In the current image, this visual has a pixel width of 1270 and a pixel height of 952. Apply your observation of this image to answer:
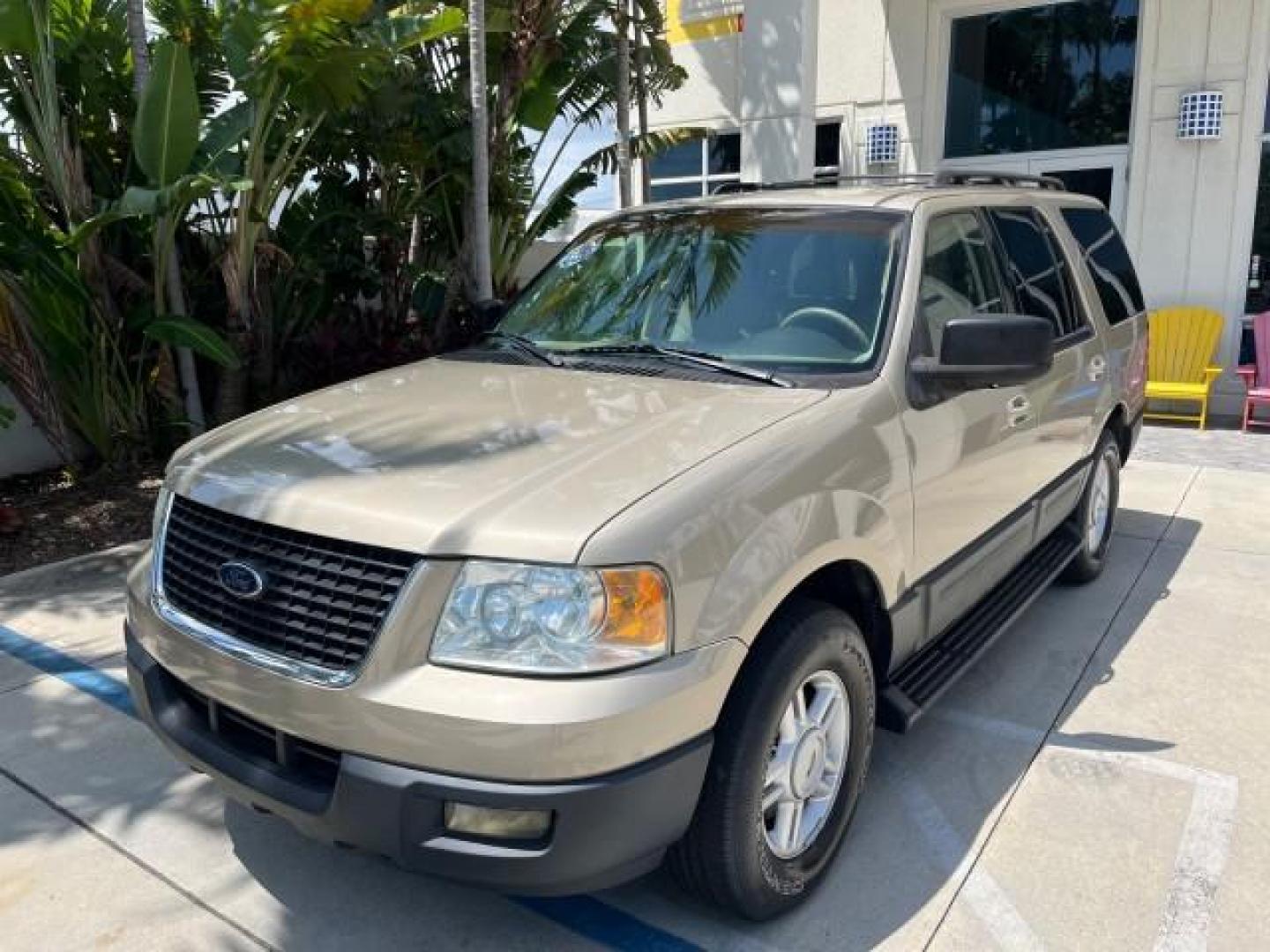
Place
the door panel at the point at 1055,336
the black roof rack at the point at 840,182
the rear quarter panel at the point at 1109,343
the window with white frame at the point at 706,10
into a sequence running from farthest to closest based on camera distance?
the window with white frame at the point at 706,10, the rear quarter panel at the point at 1109,343, the black roof rack at the point at 840,182, the door panel at the point at 1055,336

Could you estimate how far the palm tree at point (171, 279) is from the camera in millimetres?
6426

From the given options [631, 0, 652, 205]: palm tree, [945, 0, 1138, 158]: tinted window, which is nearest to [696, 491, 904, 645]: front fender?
[631, 0, 652, 205]: palm tree

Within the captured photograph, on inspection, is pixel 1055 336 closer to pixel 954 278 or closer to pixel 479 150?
pixel 954 278

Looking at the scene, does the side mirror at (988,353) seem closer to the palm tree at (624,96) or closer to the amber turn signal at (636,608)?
the amber turn signal at (636,608)

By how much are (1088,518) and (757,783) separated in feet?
11.2

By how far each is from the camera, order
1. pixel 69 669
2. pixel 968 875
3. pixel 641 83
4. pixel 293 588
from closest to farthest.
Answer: pixel 293 588 < pixel 968 875 < pixel 69 669 < pixel 641 83

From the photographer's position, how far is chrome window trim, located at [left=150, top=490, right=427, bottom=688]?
88.2 inches

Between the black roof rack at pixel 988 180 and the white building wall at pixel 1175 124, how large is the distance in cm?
480

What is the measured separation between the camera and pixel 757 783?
2473 mm

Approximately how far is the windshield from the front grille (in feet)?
4.77

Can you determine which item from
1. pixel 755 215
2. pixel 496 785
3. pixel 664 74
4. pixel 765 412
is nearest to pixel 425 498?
pixel 496 785

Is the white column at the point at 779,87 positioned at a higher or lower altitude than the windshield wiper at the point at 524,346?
higher

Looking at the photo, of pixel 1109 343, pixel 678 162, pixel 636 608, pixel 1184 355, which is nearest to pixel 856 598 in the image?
pixel 636 608

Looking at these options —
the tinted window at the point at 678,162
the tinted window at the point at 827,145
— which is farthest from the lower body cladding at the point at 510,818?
the tinted window at the point at 678,162
